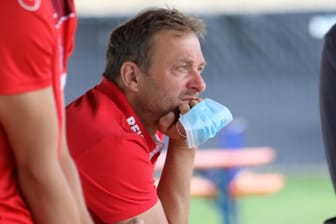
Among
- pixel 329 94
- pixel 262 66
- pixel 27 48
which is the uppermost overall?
pixel 27 48

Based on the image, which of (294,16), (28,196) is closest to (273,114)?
(294,16)

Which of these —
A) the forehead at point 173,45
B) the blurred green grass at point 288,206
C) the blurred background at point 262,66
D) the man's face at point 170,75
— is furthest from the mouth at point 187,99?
the blurred background at point 262,66

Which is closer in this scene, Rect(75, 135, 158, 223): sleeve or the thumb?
Rect(75, 135, 158, 223): sleeve

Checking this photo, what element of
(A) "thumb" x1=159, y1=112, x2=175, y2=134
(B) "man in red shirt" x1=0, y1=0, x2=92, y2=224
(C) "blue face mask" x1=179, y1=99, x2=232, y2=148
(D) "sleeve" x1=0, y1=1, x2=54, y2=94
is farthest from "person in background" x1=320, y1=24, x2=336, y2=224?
(D) "sleeve" x1=0, y1=1, x2=54, y2=94

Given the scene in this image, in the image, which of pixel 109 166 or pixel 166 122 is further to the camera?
pixel 166 122

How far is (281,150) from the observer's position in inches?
333

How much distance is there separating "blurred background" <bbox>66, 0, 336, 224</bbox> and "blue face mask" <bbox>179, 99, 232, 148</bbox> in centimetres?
541

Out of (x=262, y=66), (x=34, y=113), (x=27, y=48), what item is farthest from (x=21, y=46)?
(x=262, y=66)

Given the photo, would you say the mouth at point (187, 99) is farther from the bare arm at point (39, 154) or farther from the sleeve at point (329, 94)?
the bare arm at point (39, 154)

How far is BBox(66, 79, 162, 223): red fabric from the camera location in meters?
2.12

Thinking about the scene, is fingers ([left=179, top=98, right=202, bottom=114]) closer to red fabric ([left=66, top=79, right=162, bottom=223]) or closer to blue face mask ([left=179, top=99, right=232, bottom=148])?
blue face mask ([left=179, top=99, right=232, bottom=148])

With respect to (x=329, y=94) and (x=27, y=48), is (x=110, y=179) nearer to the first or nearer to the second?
(x=329, y=94)

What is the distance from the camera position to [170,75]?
226 cm

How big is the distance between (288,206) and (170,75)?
5.45 metres
